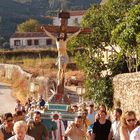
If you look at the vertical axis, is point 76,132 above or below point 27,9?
below

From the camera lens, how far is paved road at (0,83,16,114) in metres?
34.1

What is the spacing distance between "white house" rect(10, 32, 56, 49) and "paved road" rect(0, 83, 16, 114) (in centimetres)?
4672

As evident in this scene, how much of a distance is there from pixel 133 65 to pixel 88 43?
2893mm

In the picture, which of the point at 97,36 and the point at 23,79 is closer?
the point at 97,36

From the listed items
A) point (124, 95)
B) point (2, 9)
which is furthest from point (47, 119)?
point (2, 9)

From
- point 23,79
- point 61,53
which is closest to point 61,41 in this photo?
point 61,53

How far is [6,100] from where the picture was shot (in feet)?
125

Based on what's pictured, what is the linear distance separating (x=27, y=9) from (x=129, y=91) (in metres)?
136

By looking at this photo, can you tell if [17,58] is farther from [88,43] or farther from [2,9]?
[2,9]

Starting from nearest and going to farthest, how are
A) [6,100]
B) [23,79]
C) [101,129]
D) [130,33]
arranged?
1. [101,129]
2. [130,33]
3. [6,100]
4. [23,79]

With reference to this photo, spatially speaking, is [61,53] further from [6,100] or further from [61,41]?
[6,100]

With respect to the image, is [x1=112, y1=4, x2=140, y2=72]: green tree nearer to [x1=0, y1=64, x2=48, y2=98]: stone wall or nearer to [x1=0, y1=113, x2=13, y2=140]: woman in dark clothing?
[x1=0, y1=64, x2=48, y2=98]: stone wall

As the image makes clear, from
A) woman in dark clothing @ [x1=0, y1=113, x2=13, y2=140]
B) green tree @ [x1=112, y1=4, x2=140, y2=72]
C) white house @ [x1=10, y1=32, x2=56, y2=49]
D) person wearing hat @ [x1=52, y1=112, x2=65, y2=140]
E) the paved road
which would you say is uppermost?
white house @ [x1=10, y1=32, x2=56, y2=49]

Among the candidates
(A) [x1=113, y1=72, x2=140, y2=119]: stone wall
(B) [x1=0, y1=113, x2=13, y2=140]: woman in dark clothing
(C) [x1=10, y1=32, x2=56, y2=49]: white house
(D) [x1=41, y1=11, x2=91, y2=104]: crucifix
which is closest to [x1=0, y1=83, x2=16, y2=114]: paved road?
(A) [x1=113, y1=72, x2=140, y2=119]: stone wall
